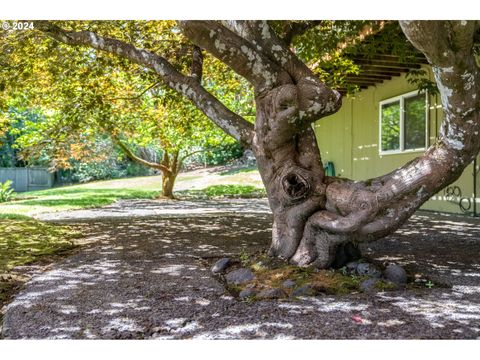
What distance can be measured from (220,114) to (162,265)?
5.49 ft

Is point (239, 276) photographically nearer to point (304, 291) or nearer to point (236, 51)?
point (304, 291)

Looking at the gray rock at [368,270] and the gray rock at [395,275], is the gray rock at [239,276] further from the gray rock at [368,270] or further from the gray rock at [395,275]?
the gray rock at [395,275]

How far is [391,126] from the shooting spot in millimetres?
11781

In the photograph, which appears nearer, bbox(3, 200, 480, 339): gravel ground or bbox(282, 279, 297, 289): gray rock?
bbox(3, 200, 480, 339): gravel ground

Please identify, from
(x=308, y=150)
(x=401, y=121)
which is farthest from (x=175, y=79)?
(x=401, y=121)

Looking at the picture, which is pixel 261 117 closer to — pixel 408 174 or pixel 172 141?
pixel 408 174

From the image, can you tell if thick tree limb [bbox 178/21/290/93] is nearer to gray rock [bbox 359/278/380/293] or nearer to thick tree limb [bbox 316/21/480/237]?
thick tree limb [bbox 316/21/480/237]

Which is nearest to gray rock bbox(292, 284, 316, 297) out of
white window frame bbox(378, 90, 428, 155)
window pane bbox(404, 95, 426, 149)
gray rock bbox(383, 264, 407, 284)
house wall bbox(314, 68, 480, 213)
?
gray rock bbox(383, 264, 407, 284)

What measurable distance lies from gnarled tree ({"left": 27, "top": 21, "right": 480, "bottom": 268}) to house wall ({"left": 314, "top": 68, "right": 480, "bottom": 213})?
594cm

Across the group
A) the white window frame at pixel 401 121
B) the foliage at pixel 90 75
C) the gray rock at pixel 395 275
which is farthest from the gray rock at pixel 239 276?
the white window frame at pixel 401 121

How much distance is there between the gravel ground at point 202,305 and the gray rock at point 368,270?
1.64 ft

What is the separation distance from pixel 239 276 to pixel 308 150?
143 centimetres

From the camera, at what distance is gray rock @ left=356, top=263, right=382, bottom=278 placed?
14.1ft

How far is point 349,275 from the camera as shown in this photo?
14.2 feet
